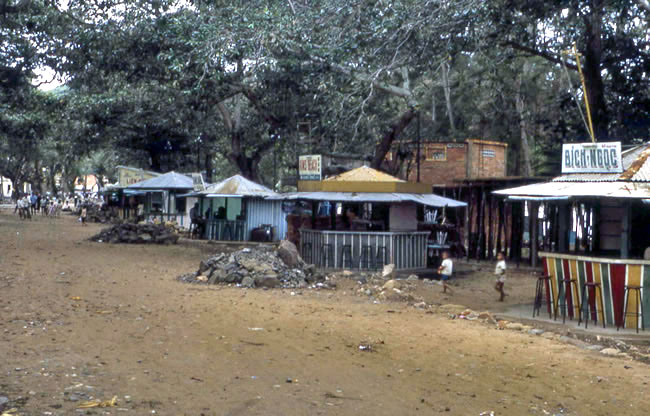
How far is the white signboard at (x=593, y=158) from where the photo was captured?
38.3 ft

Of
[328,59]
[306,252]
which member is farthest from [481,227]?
[328,59]

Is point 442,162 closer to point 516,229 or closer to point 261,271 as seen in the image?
point 516,229

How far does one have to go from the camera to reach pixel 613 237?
13727 mm

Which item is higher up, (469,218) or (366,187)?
(366,187)

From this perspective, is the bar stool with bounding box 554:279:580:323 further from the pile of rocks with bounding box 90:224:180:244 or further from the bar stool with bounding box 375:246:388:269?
the pile of rocks with bounding box 90:224:180:244

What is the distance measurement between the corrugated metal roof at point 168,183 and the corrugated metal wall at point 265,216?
4.79 metres

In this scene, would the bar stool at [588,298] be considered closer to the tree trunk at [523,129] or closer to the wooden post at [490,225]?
the wooden post at [490,225]

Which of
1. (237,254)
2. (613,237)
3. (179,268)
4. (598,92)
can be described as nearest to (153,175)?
(179,268)

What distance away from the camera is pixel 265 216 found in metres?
30.5

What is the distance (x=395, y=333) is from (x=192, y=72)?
12702mm

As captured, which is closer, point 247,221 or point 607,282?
point 607,282

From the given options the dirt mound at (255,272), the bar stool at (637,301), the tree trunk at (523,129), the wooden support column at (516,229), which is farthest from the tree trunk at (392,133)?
the bar stool at (637,301)

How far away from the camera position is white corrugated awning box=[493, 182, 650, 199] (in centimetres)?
1075

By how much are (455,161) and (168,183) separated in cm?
1532
